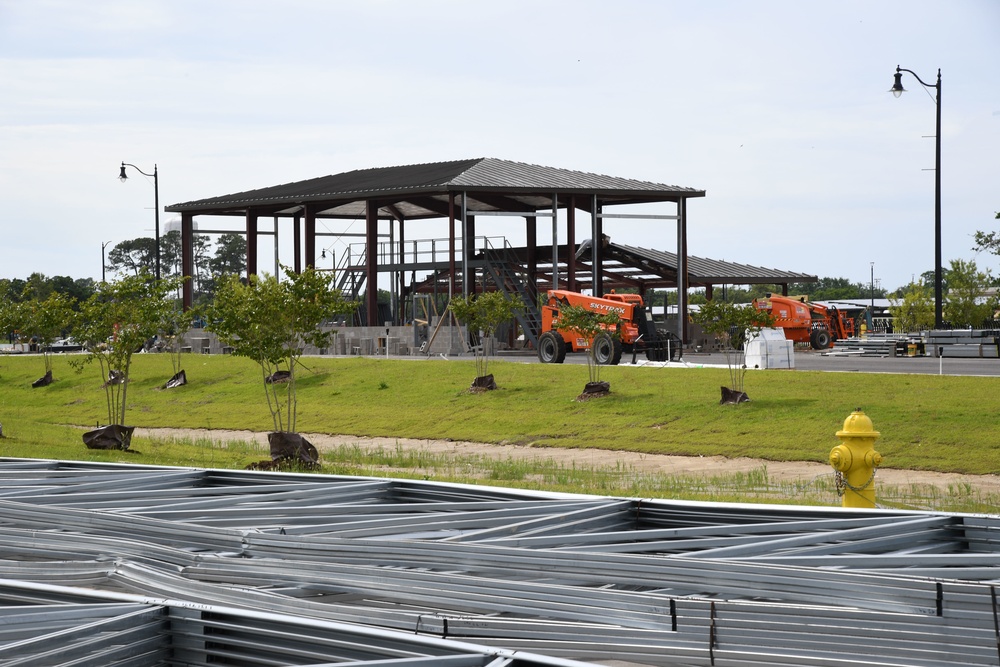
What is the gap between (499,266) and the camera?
5019 cm

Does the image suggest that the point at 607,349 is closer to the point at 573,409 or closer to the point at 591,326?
the point at 591,326

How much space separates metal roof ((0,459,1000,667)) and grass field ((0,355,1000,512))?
10.1 meters

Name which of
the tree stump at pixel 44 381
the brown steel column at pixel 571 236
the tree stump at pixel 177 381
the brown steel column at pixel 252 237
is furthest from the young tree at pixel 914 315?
the tree stump at pixel 44 381

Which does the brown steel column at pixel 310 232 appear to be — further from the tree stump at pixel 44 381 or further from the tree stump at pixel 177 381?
the tree stump at pixel 177 381

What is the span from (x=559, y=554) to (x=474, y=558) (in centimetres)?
55

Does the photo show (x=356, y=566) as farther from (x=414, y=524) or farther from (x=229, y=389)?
(x=229, y=389)

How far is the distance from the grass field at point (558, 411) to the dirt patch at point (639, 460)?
414 millimetres

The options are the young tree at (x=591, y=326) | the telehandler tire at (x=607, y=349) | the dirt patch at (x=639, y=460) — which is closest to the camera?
the dirt patch at (x=639, y=460)

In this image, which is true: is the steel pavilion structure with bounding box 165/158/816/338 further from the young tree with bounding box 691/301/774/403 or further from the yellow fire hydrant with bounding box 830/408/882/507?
the yellow fire hydrant with bounding box 830/408/882/507

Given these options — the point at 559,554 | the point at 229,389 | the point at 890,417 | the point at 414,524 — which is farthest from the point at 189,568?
the point at 229,389

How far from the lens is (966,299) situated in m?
67.1

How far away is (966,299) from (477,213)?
34.8 m

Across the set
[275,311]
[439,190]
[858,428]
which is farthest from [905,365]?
[858,428]

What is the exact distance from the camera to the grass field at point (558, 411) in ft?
68.1
